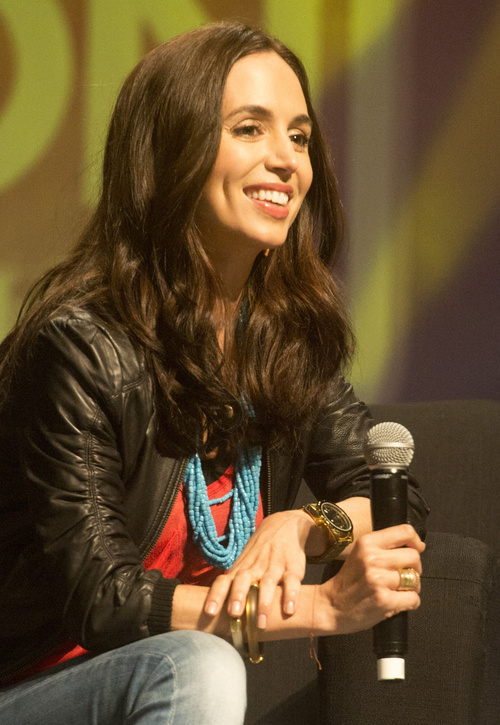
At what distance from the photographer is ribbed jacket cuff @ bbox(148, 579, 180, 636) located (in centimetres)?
119

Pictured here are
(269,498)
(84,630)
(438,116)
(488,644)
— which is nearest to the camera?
(84,630)

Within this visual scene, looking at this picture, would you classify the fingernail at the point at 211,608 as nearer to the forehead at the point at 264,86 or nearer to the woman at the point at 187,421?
the woman at the point at 187,421

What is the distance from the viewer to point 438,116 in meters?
2.47

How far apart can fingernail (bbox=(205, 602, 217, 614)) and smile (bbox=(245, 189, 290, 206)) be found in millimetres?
623

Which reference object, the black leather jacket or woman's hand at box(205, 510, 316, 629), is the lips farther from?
woman's hand at box(205, 510, 316, 629)

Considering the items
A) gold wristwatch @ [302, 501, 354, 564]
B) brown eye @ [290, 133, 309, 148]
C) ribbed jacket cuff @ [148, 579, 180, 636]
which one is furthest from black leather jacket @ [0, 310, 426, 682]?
brown eye @ [290, 133, 309, 148]

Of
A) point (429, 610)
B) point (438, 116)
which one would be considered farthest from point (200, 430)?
point (438, 116)

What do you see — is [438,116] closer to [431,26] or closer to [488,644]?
[431,26]

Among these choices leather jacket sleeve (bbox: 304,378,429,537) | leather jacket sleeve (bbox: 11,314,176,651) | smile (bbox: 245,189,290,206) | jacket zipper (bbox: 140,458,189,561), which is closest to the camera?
leather jacket sleeve (bbox: 11,314,176,651)

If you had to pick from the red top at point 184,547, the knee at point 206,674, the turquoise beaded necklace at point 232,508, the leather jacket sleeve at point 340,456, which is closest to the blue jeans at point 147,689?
the knee at point 206,674

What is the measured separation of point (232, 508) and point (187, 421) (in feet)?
0.58

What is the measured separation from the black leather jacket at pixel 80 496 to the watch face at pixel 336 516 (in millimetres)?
220

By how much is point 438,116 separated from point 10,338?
1458 millimetres

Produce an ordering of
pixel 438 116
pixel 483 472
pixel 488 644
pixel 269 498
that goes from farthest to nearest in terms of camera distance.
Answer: pixel 438 116 → pixel 483 472 → pixel 488 644 → pixel 269 498
